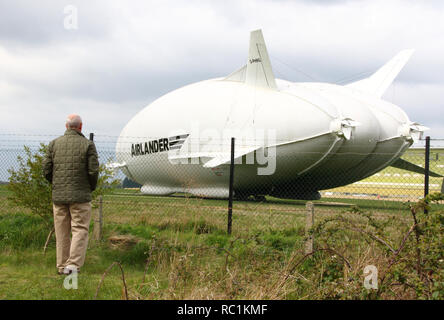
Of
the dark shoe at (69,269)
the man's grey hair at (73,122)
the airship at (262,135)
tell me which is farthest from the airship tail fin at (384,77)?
the dark shoe at (69,269)

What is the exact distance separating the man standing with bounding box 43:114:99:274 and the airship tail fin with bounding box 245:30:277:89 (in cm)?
1423

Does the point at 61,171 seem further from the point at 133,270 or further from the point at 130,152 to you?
the point at 130,152

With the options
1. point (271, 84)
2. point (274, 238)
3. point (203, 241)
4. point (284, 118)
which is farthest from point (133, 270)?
point (271, 84)

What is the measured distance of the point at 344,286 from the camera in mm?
5629

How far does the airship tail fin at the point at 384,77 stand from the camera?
26500 millimetres

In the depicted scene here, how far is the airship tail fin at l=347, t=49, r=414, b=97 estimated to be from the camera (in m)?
26.5

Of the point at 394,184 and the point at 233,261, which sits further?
the point at 394,184

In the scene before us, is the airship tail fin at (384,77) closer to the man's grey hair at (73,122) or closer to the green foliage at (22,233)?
the green foliage at (22,233)

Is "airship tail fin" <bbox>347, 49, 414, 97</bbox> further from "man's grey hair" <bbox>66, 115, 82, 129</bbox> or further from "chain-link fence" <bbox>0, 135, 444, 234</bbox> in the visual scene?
"man's grey hair" <bbox>66, 115, 82, 129</bbox>

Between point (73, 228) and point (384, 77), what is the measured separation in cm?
2326

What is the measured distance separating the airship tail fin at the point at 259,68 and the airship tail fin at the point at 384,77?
793 centimetres

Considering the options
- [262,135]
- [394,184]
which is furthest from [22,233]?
[394,184]

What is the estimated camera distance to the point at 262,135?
19.2 meters

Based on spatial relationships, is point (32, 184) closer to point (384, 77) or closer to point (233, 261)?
point (233, 261)
